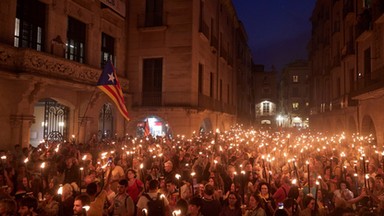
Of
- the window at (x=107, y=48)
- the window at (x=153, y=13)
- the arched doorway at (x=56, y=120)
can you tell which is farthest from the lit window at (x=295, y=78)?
the arched doorway at (x=56, y=120)

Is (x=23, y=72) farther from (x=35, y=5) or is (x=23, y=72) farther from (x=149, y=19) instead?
(x=149, y=19)

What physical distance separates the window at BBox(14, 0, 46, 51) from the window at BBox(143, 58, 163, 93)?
8972 millimetres

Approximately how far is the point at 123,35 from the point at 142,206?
60.6 feet

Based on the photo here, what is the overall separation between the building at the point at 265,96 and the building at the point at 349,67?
34.5 meters

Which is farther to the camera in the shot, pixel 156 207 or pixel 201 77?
pixel 201 77

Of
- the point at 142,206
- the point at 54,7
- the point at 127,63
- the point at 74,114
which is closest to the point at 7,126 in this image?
the point at 74,114

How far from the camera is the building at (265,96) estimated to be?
269 feet

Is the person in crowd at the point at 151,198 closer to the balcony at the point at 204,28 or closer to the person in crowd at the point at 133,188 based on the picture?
the person in crowd at the point at 133,188

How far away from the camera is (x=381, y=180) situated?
8.47 m

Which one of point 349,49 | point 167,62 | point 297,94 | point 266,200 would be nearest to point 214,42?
point 167,62

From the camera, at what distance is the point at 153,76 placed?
78.8 feet

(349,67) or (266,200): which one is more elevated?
(349,67)

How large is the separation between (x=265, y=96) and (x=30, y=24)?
71.6 metres

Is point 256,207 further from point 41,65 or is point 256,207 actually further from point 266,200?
point 41,65
